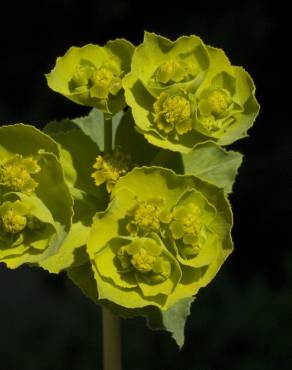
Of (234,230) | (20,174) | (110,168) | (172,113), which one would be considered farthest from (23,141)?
(234,230)

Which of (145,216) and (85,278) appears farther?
(85,278)

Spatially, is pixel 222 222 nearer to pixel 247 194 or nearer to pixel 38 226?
pixel 38 226

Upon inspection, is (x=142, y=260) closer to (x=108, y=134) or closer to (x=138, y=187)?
(x=138, y=187)

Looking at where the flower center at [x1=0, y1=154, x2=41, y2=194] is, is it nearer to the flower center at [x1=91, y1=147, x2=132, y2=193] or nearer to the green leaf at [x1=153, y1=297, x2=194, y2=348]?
the flower center at [x1=91, y1=147, x2=132, y2=193]

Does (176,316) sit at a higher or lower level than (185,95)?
lower

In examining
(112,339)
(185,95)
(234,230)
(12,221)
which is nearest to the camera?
(12,221)

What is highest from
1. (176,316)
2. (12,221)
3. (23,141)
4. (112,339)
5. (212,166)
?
(23,141)

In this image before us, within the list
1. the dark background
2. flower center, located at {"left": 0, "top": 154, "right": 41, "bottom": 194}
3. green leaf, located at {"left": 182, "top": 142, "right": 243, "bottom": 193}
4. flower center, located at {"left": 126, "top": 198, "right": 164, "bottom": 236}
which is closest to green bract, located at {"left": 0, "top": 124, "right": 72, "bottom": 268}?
Answer: flower center, located at {"left": 0, "top": 154, "right": 41, "bottom": 194}
